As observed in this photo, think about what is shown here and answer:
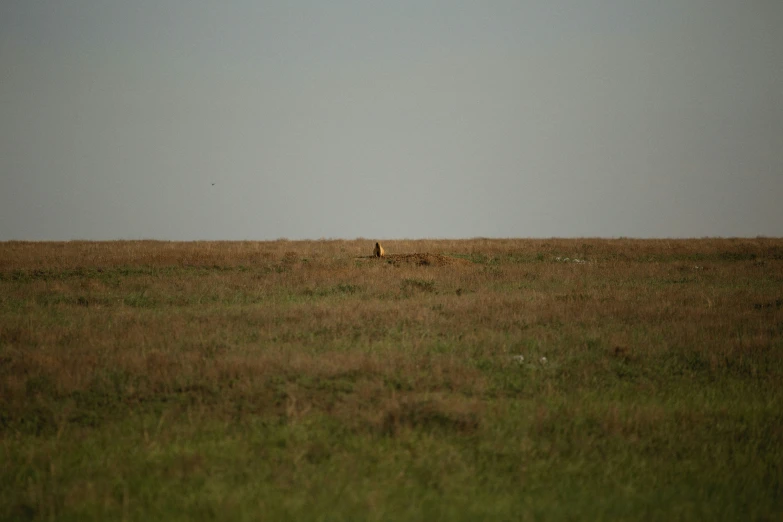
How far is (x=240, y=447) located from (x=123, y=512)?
1.52m

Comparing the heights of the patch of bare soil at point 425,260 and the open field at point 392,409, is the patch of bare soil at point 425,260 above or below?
above

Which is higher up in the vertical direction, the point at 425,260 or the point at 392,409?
the point at 425,260

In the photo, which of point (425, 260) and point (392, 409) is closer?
point (392, 409)

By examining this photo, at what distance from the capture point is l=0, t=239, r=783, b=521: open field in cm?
549

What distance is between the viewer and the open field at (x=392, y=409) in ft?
18.0

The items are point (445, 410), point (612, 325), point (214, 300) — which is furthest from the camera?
point (214, 300)

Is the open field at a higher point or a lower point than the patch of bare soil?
lower

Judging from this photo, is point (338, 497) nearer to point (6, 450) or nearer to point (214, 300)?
point (6, 450)

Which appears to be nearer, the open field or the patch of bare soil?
the open field

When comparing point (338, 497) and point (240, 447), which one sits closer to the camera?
point (338, 497)

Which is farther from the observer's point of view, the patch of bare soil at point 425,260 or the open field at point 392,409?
the patch of bare soil at point 425,260

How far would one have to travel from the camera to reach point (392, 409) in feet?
24.0

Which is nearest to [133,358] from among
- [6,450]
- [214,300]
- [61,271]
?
[6,450]

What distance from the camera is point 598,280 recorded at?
21938mm
